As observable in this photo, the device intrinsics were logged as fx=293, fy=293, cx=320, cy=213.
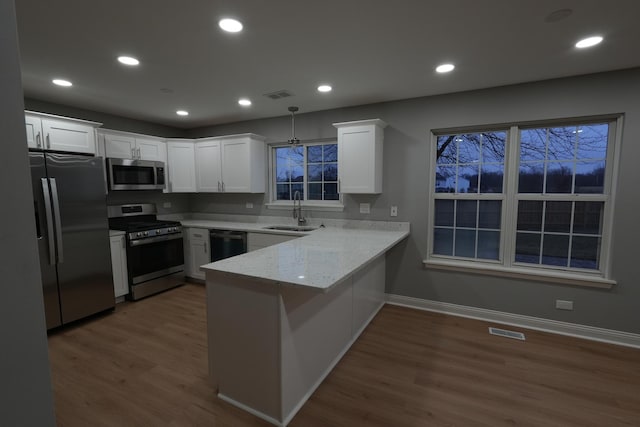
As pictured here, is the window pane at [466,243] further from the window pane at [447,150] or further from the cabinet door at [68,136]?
the cabinet door at [68,136]

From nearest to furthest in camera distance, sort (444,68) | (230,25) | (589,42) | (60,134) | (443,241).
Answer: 1. (230,25)
2. (589,42)
3. (444,68)
4. (60,134)
5. (443,241)

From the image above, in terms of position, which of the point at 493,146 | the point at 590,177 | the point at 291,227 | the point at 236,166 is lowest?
the point at 291,227

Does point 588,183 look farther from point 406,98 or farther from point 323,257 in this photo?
point 323,257

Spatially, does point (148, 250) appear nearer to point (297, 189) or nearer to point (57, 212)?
point (57, 212)

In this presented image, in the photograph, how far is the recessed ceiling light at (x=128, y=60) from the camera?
7.59 feet

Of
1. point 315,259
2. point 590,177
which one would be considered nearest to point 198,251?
point 315,259

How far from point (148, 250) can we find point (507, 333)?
14.0 ft

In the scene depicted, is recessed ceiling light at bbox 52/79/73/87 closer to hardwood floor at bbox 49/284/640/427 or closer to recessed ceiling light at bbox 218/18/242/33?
recessed ceiling light at bbox 218/18/242/33

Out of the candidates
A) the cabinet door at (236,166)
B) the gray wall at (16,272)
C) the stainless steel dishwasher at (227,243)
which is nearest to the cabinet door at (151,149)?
the cabinet door at (236,166)

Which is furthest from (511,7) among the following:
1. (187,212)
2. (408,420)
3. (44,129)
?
(187,212)

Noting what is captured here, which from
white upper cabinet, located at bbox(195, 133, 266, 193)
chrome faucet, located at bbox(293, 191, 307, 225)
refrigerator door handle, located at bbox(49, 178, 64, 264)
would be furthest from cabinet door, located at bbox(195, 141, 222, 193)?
refrigerator door handle, located at bbox(49, 178, 64, 264)

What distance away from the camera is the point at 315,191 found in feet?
13.8

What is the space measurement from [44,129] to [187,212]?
2344 millimetres

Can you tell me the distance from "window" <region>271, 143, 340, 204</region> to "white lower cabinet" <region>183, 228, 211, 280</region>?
3.86 ft
